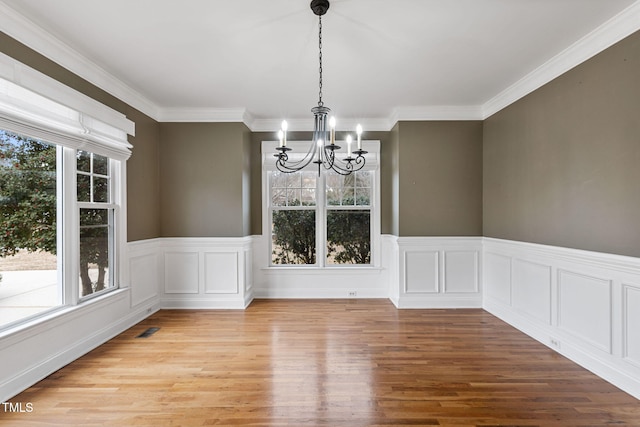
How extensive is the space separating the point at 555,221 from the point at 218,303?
4.04 metres

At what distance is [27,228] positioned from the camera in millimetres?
2598

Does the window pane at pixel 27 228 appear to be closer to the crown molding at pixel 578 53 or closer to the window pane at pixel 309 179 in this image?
the window pane at pixel 309 179

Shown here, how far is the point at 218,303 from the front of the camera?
15.0ft

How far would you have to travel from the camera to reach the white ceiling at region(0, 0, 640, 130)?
→ 2348mm

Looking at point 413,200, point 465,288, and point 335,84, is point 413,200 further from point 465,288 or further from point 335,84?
point 335,84

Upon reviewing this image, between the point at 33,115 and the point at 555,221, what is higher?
the point at 33,115

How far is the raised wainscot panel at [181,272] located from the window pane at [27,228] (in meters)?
1.67

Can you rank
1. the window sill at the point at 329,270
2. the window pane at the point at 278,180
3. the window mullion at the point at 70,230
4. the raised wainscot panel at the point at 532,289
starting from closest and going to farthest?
the window mullion at the point at 70,230, the raised wainscot panel at the point at 532,289, the window sill at the point at 329,270, the window pane at the point at 278,180

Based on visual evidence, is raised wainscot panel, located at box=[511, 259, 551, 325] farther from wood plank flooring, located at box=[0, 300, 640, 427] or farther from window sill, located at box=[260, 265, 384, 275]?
window sill, located at box=[260, 265, 384, 275]

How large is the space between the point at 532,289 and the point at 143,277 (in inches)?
176

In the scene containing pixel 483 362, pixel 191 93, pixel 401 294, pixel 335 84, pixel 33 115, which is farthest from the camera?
pixel 401 294

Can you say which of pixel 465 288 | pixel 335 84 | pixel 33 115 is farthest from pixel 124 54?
pixel 465 288

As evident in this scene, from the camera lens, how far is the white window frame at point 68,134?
2385mm

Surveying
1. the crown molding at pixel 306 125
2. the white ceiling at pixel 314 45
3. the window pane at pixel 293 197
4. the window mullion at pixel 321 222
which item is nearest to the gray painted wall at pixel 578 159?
the white ceiling at pixel 314 45
